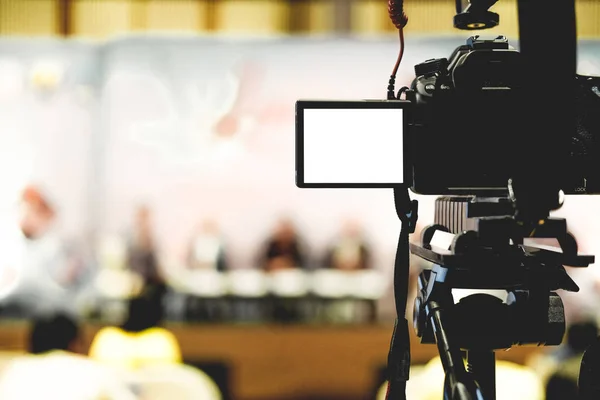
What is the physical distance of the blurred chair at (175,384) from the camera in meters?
2.61

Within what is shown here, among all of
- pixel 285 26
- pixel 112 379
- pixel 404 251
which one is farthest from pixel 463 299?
pixel 285 26

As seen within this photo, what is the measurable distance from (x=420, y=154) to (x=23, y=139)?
192 inches

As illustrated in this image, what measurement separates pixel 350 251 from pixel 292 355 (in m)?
1.15

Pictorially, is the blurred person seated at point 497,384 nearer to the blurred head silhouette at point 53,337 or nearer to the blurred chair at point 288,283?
the blurred head silhouette at point 53,337

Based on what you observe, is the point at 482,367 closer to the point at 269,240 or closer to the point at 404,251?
the point at 404,251

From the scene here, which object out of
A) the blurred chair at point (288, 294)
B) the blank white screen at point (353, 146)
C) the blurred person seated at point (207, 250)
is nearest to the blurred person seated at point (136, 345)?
the blurred chair at point (288, 294)

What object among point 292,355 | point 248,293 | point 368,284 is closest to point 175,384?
point 292,355

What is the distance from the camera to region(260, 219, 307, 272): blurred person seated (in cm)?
509

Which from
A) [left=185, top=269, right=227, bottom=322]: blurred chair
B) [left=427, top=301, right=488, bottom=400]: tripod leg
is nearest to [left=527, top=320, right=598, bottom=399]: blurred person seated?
[left=427, top=301, right=488, bottom=400]: tripod leg

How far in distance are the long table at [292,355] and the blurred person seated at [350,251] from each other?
81 centimetres

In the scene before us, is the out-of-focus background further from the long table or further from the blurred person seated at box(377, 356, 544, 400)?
the blurred person seated at box(377, 356, 544, 400)

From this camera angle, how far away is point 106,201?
5.01m

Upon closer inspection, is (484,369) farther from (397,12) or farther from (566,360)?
(566,360)

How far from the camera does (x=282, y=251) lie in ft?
16.9
